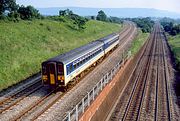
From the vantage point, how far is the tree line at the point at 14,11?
47469 millimetres

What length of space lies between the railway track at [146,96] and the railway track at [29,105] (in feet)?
18.4

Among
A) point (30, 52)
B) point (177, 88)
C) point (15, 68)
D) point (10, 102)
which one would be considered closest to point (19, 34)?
point (30, 52)

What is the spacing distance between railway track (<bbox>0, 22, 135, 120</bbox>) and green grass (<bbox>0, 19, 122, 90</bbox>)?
9.84 feet

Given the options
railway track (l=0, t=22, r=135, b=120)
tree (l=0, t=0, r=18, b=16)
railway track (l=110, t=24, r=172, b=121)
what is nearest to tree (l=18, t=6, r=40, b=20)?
tree (l=0, t=0, r=18, b=16)

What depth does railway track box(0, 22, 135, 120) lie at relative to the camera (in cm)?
1994

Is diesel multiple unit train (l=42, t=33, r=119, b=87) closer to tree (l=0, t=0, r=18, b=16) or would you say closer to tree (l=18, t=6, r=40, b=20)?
tree (l=0, t=0, r=18, b=16)

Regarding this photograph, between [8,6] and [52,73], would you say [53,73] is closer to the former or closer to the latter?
[52,73]

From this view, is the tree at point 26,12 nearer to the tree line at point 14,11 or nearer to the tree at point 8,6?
the tree line at point 14,11

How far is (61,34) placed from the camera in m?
54.4

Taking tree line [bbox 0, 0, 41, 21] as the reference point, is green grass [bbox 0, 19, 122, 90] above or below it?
below

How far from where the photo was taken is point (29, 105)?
21.9 m

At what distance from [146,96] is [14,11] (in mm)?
30294

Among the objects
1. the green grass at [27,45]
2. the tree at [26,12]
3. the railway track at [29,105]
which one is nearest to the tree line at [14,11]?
the tree at [26,12]

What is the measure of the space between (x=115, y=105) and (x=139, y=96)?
4.08 metres
